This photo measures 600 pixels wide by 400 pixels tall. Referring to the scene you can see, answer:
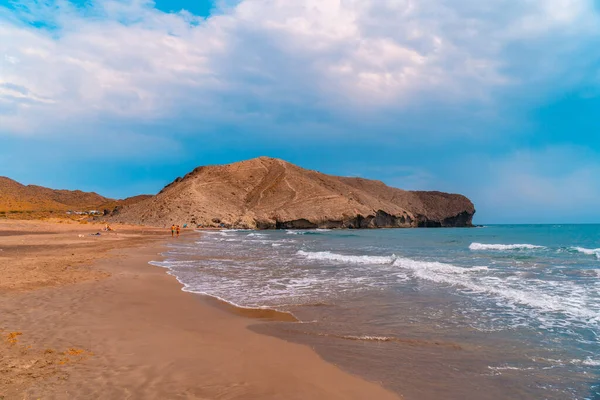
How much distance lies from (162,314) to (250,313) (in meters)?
1.81

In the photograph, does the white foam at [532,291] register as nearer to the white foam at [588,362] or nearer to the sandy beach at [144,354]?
the white foam at [588,362]

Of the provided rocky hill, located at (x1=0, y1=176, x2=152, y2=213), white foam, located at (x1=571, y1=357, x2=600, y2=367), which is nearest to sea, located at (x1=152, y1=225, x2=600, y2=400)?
white foam, located at (x1=571, y1=357, x2=600, y2=367)

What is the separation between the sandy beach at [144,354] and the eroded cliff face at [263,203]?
66.5 meters

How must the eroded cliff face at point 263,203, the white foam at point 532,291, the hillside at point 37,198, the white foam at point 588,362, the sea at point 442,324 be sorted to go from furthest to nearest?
the hillside at point 37,198, the eroded cliff face at point 263,203, the white foam at point 532,291, the white foam at point 588,362, the sea at point 442,324

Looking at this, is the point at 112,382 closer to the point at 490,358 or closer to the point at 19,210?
the point at 490,358

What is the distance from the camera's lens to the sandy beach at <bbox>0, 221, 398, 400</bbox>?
13.1 ft

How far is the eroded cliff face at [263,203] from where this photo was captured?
7794cm

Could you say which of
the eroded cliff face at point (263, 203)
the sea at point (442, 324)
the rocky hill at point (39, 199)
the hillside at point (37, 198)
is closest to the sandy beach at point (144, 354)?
the sea at point (442, 324)

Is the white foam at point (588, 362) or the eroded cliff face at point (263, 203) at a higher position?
the eroded cliff face at point (263, 203)

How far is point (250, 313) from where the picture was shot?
8023 mm

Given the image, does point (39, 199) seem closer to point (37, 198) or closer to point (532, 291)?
point (37, 198)

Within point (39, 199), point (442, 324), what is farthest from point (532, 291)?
point (39, 199)

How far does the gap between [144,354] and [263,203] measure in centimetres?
8399

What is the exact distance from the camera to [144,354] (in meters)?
5.10
